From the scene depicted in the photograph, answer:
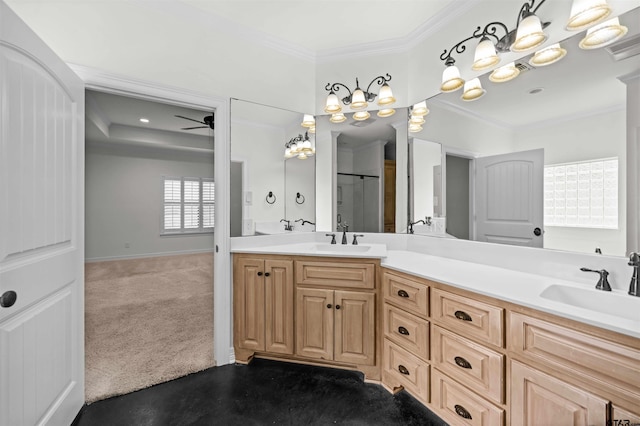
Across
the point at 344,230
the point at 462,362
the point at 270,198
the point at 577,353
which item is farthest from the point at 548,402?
the point at 270,198

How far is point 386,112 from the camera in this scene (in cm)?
246

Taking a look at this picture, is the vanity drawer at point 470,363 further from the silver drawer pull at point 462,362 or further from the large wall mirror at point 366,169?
the large wall mirror at point 366,169

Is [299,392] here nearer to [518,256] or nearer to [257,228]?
[257,228]

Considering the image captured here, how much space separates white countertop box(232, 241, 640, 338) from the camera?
3.23 ft

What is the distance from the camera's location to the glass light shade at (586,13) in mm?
1273

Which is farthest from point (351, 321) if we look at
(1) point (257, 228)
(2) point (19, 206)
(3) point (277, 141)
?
(2) point (19, 206)

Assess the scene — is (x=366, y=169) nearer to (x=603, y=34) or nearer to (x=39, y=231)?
(x=603, y=34)

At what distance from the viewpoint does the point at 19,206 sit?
45.8 inches

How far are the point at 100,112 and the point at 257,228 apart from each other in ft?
14.2

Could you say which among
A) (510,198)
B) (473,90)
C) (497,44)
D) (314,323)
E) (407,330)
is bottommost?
(314,323)

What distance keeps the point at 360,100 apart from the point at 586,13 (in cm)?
148

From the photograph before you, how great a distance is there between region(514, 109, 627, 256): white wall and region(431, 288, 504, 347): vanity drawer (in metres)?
0.65

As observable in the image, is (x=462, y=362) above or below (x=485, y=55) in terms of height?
below

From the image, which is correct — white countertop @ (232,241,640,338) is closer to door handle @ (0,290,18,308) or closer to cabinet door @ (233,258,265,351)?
cabinet door @ (233,258,265,351)
